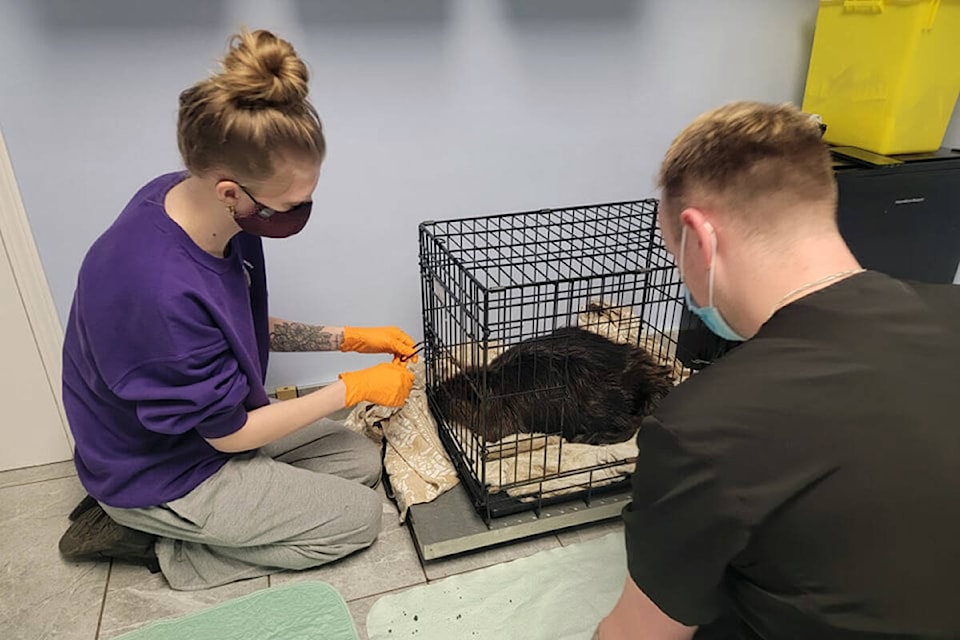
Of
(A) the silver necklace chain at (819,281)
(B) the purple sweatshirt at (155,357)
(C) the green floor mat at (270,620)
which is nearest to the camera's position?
(A) the silver necklace chain at (819,281)

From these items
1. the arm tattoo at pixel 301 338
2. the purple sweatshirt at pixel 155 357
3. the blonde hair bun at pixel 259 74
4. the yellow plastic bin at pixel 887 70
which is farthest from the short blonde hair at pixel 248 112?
the yellow plastic bin at pixel 887 70

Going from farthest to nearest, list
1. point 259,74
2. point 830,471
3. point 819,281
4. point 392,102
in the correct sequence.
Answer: point 392,102 < point 259,74 < point 819,281 < point 830,471

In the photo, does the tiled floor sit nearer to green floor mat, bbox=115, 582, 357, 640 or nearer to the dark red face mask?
green floor mat, bbox=115, 582, 357, 640

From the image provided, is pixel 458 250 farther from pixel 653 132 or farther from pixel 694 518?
pixel 694 518

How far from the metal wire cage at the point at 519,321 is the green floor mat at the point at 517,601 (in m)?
0.15

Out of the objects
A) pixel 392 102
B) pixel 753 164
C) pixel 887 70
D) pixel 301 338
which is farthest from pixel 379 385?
pixel 887 70

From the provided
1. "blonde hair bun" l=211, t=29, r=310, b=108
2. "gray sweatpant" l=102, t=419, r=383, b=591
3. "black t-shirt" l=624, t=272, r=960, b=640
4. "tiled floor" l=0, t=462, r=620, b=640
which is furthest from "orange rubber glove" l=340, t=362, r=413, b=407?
"black t-shirt" l=624, t=272, r=960, b=640

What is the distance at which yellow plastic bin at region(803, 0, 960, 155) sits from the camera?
189 cm

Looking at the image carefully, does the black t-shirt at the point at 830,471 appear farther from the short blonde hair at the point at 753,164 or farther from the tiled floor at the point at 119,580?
the tiled floor at the point at 119,580

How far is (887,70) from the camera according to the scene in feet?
6.40

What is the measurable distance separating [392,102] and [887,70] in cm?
142

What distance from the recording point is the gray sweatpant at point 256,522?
1.47 metres

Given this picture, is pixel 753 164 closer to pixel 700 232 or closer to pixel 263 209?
pixel 700 232

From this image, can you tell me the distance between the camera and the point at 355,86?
72.6 inches
